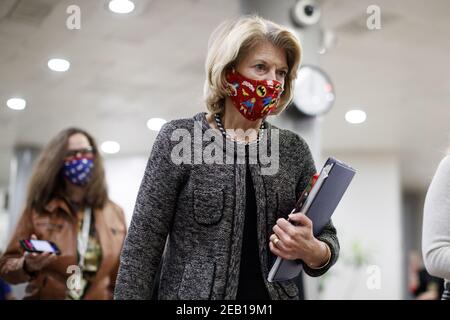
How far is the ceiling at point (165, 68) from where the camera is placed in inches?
167

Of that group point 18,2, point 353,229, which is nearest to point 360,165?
point 353,229

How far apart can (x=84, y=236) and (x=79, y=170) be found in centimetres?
27

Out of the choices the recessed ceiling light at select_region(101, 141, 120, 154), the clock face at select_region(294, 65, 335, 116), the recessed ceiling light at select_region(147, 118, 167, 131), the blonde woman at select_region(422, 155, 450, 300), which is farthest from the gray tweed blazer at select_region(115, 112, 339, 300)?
the recessed ceiling light at select_region(101, 141, 120, 154)

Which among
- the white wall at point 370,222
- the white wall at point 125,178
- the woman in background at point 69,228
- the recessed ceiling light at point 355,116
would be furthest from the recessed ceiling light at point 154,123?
the woman in background at point 69,228

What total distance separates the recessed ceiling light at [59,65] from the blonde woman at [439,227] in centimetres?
425

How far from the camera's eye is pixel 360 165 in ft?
30.4

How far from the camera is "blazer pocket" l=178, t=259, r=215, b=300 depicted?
117 cm

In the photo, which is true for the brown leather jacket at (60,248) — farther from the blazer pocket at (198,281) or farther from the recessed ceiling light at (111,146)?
the recessed ceiling light at (111,146)

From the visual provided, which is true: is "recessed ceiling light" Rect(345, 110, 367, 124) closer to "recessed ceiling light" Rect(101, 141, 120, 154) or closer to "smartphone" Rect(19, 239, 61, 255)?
"recessed ceiling light" Rect(101, 141, 120, 154)

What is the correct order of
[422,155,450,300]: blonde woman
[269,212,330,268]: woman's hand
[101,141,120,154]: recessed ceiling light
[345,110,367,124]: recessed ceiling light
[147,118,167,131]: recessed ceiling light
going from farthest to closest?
[101,141,120,154]: recessed ceiling light
[345,110,367,124]: recessed ceiling light
[147,118,167,131]: recessed ceiling light
[422,155,450,300]: blonde woman
[269,212,330,268]: woman's hand

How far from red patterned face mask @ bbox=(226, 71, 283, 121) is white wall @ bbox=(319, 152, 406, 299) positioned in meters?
7.98

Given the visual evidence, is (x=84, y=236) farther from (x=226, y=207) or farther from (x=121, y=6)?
(x=121, y=6)

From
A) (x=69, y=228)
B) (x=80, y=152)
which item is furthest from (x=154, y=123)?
(x=69, y=228)
